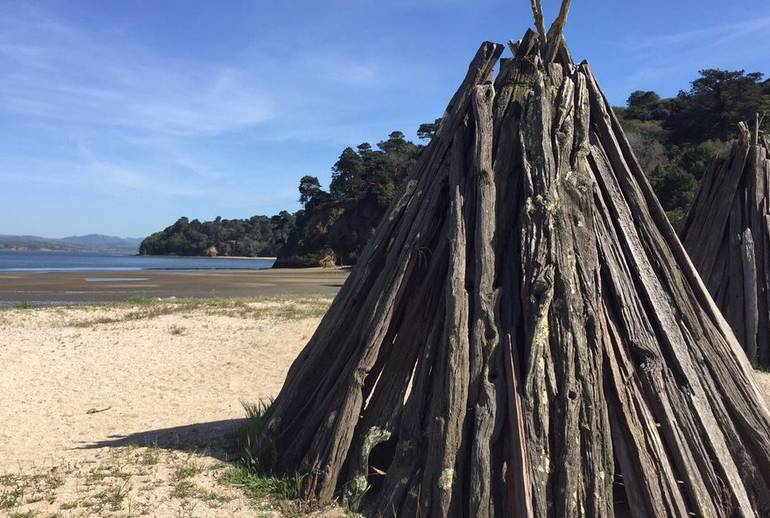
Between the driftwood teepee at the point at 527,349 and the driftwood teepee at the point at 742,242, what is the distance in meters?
6.23

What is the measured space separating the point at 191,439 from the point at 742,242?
28.0 ft

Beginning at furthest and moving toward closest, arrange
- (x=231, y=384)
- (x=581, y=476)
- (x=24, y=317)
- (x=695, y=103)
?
(x=695, y=103), (x=24, y=317), (x=231, y=384), (x=581, y=476)

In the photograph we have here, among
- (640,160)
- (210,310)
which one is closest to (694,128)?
(640,160)

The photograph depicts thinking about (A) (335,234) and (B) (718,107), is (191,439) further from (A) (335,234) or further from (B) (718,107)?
(A) (335,234)

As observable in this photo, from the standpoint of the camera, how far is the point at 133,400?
8664 millimetres

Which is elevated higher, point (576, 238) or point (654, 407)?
point (576, 238)

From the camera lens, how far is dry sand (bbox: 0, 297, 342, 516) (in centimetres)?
456

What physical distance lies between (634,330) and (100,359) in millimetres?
10064

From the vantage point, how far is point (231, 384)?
9.63m

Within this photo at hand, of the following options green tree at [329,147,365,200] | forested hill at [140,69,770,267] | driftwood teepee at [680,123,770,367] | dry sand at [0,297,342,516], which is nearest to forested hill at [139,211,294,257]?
forested hill at [140,69,770,267]

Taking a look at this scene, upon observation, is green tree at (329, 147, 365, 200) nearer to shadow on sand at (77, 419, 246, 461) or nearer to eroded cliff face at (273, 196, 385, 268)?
eroded cliff face at (273, 196, 385, 268)

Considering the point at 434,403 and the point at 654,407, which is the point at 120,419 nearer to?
the point at 434,403

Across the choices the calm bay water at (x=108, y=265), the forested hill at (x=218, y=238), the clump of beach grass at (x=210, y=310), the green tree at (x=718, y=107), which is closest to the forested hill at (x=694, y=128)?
the green tree at (x=718, y=107)

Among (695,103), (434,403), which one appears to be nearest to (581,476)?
(434,403)
